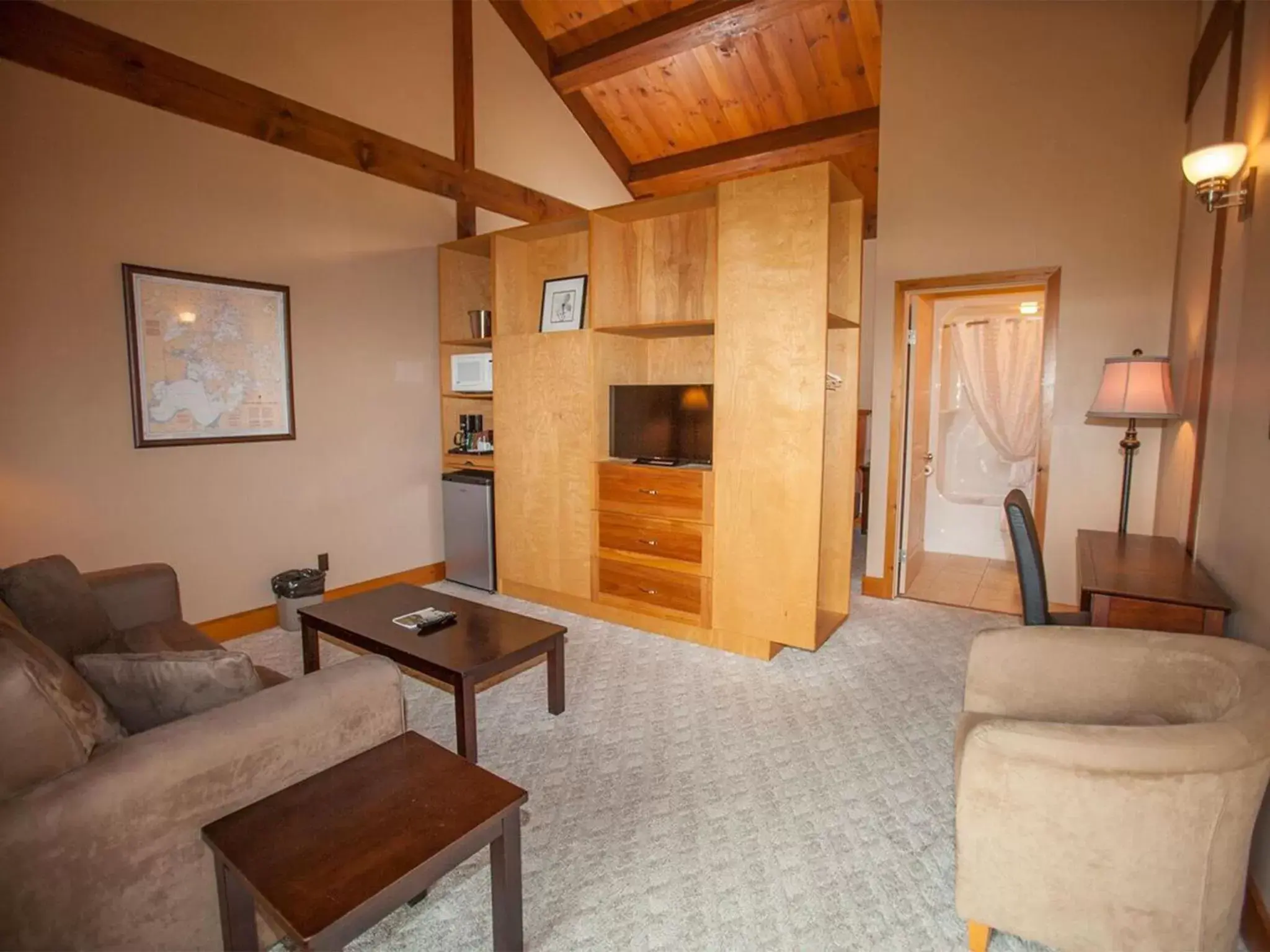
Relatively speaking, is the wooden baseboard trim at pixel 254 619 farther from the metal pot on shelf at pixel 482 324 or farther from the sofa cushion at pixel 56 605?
the metal pot on shelf at pixel 482 324

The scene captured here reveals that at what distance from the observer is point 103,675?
1577 mm

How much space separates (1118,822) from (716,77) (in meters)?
5.66

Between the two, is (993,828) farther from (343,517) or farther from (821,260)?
(343,517)

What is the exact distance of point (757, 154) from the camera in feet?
19.2

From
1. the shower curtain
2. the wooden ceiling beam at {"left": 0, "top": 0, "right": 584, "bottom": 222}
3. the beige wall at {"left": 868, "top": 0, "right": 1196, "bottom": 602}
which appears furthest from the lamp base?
the wooden ceiling beam at {"left": 0, "top": 0, "right": 584, "bottom": 222}

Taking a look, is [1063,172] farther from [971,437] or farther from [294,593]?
[294,593]

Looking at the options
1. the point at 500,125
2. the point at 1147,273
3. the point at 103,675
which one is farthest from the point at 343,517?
the point at 1147,273

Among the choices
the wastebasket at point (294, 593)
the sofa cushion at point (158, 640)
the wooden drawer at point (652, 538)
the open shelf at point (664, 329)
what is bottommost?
the wastebasket at point (294, 593)

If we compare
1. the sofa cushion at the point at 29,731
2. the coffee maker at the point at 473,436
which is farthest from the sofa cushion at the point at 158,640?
the coffee maker at the point at 473,436

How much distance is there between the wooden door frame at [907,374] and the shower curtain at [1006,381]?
57.9 inches

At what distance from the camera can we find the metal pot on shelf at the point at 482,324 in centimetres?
459

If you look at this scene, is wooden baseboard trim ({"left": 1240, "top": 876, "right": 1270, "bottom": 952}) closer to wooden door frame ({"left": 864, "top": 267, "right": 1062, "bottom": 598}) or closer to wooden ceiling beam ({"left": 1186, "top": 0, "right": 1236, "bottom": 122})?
wooden door frame ({"left": 864, "top": 267, "right": 1062, "bottom": 598})

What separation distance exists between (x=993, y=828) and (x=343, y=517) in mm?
3948

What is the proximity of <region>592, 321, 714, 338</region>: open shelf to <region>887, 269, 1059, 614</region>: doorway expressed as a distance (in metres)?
1.74
